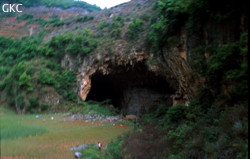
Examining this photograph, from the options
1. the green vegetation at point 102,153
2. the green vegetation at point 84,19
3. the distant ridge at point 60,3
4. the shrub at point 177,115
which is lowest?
the green vegetation at point 102,153

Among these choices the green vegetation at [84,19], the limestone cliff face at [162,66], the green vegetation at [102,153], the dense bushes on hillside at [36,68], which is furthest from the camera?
the green vegetation at [84,19]

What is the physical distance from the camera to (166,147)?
23.8ft

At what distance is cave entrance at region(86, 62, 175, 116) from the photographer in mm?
20141

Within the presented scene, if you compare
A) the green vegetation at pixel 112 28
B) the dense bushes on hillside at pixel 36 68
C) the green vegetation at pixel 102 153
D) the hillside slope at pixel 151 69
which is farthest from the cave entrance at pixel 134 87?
the green vegetation at pixel 102 153

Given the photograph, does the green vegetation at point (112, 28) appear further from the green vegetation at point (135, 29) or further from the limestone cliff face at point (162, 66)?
the limestone cliff face at point (162, 66)

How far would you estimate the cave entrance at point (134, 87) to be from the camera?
20141 millimetres

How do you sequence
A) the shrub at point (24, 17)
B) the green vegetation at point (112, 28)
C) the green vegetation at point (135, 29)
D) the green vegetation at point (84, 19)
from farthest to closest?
the shrub at point (24, 17) < the green vegetation at point (84, 19) < the green vegetation at point (112, 28) < the green vegetation at point (135, 29)

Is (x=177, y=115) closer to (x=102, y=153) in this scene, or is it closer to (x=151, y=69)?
(x=102, y=153)

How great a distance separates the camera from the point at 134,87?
22.5 meters

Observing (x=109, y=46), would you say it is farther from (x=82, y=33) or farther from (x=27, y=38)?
(x=27, y=38)

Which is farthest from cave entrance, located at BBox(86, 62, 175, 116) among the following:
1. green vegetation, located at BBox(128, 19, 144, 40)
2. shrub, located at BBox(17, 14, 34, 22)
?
Answer: shrub, located at BBox(17, 14, 34, 22)

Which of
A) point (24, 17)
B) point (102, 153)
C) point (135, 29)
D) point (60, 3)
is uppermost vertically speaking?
point (60, 3)

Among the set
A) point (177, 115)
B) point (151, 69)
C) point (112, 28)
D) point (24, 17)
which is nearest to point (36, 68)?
point (112, 28)

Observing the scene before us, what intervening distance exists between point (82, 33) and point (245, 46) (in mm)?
18108
